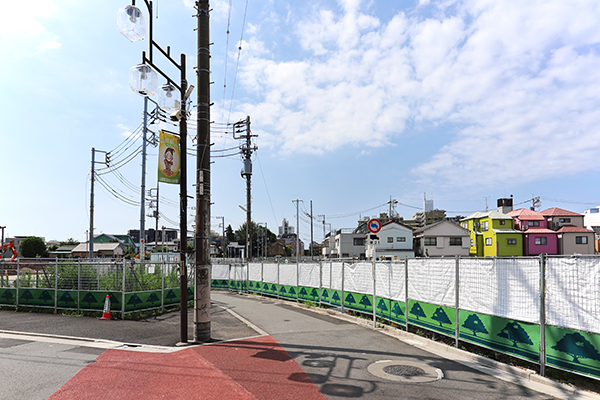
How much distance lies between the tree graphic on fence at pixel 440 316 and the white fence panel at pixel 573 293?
291 cm

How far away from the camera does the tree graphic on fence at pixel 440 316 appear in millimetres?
9383

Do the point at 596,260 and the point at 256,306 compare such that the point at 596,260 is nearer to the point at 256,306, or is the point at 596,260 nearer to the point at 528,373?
the point at 528,373

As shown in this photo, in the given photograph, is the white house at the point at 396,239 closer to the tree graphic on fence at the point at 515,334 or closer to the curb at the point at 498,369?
the curb at the point at 498,369

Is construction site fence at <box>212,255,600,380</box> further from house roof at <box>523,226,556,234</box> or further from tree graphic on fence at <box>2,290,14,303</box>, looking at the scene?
house roof at <box>523,226,556,234</box>

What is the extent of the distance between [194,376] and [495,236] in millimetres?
57810

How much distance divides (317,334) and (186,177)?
612 centimetres

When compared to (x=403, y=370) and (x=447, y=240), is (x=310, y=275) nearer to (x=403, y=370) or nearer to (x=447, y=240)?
(x=403, y=370)

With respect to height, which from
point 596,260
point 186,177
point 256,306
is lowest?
point 256,306

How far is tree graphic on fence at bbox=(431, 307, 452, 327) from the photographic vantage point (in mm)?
9383

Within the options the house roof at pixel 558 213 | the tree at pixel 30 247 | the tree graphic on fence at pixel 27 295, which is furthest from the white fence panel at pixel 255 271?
the house roof at pixel 558 213

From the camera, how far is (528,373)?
22.4ft

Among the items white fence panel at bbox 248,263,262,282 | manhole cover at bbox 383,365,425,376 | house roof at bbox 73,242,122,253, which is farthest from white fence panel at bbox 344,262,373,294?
house roof at bbox 73,242,122,253

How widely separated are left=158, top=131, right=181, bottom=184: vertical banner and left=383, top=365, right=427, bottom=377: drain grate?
7.62 m

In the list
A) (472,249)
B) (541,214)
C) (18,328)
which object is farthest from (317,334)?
(541,214)
